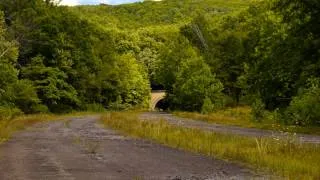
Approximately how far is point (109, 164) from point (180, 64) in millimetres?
84998

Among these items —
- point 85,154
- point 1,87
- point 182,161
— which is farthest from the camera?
point 1,87

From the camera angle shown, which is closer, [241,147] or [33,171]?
[33,171]

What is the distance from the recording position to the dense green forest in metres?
38.9

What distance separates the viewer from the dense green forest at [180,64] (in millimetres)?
38875

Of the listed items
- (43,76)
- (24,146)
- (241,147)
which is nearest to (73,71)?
(43,76)

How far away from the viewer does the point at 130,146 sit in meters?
24.5

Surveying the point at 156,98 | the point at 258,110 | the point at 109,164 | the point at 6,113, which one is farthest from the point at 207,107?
the point at 156,98

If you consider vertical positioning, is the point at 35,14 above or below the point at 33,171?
above

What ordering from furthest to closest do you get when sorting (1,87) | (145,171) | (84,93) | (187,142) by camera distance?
(84,93), (1,87), (187,142), (145,171)

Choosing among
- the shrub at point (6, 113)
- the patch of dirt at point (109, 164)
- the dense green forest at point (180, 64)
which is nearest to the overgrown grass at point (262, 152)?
the patch of dirt at point (109, 164)

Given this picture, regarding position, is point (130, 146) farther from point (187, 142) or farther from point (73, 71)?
point (73, 71)

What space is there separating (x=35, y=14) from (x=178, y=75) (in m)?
25.4

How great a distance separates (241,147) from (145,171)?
6.72 m

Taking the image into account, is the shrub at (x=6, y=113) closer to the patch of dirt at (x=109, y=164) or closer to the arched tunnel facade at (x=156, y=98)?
the patch of dirt at (x=109, y=164)
